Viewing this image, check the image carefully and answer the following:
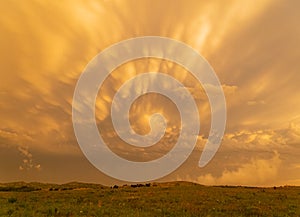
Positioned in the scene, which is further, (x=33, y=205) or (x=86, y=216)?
(x=33, y=205)

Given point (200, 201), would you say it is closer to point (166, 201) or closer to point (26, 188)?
point (166, 201)

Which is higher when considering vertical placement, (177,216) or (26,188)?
(26,188)

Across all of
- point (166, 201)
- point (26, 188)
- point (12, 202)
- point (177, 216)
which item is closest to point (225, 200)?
point (166, 201)

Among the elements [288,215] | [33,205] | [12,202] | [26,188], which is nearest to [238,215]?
[288,215]

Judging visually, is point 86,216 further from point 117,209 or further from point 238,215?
point 238,215

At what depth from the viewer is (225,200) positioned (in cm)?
3170

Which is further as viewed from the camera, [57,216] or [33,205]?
[33,205]

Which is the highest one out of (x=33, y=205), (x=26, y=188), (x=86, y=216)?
(x=26, y=188)

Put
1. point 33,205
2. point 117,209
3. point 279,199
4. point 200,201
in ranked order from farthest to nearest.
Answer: point 279,199, point 200,201, point 33,205, point 117,209

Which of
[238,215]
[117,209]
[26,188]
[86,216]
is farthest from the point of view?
[26,188]

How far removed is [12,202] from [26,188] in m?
28.2

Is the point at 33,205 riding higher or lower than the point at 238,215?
higher

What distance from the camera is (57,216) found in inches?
890

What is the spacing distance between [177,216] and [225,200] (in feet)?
34.0
